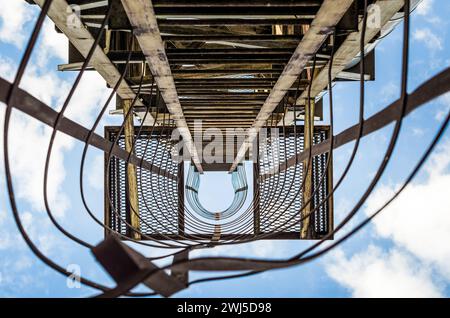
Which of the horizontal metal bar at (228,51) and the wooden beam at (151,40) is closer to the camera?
the wooden beam at (151,40)

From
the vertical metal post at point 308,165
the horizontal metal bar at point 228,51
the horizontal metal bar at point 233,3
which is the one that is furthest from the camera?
the vertical metal post at point 308,165

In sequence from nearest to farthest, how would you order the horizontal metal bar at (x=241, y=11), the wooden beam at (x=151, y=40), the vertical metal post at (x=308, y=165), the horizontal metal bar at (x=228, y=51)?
the wooden beam at (x=151, y=40)
the horizontal metal bar at (x=241, y=11)
the horizontal metal bar at (x=228, y=51)
the vertical metal post at (x=308, y=165)

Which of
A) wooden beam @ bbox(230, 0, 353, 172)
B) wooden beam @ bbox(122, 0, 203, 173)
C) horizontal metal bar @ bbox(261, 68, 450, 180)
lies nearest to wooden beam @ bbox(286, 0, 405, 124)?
wooden beam @ bbox(230, 0, 353, 172)

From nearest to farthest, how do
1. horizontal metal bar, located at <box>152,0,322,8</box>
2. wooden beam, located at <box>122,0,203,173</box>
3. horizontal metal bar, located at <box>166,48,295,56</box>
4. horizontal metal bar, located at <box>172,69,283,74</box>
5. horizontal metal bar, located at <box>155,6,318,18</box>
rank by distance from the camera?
1. wooden beam, located at <box>122,0,203,173</box>
2. horizontal metal bar, located at <box>152,0,322,8</box>
3. horizontal metal bar, located at <box>155,6,318,18</box>
4. horizontal metal bar, located at <box>166,48,295,56</box>
5. horizontal metal bar, located at <box>172,69,283,74</box>

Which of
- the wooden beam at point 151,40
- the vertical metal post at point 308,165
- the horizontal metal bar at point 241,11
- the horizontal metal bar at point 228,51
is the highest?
the horizontal metal bar at point 241,11

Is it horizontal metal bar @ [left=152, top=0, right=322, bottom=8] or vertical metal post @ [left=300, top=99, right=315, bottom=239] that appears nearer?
horizontal metal bar @ [left=152, top=0, right=322, bottom=8]

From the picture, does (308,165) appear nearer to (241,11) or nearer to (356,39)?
(356,39)

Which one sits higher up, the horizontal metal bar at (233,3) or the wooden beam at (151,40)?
the horizontal metal bar at (233,3)

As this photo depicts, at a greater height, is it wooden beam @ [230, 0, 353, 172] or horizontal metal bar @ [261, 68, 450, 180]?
wooden beam @ [230, 0, 353, 172]

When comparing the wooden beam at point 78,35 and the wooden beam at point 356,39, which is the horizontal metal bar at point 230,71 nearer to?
the wooden beam at point 356,39

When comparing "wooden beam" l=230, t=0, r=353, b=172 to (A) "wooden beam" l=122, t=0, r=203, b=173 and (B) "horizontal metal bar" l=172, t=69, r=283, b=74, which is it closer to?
(B) "horizontal metal bar" l=172, t=69, r=283, b=74

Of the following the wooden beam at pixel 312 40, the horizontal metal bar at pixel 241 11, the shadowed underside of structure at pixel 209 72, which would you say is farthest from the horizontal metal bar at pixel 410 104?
the horizontal metal bar at pixel 241 11
